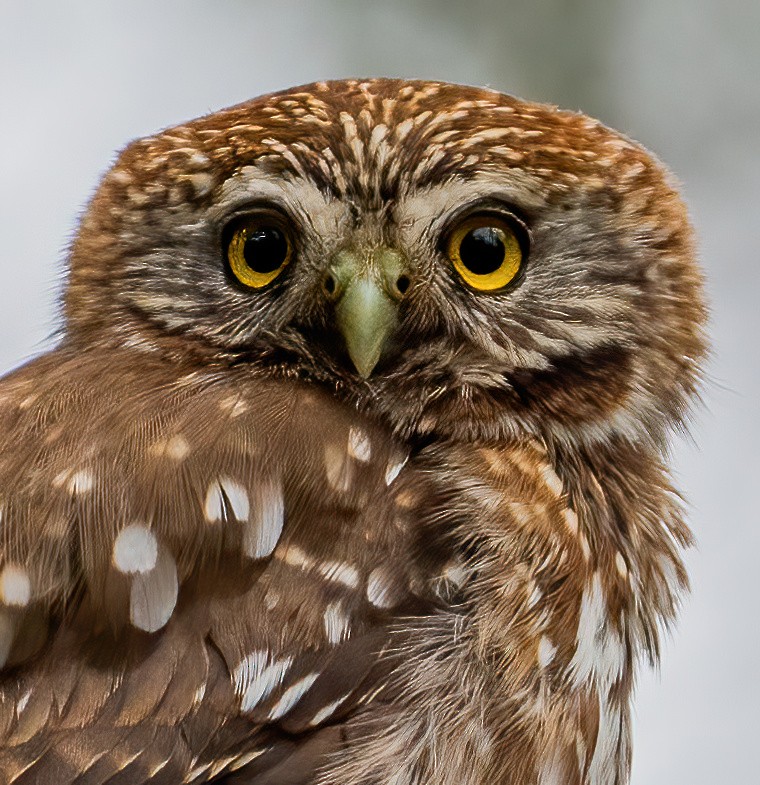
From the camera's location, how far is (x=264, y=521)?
7.98 ft

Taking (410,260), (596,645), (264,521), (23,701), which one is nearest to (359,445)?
(264,521)

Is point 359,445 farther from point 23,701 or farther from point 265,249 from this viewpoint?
point 23,701

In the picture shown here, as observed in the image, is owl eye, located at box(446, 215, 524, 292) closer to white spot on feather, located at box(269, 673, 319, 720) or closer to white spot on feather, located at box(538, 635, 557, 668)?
white spot on feather, located at box(538, 635, 557, 668)

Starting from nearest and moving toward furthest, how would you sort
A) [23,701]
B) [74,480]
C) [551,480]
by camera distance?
1. [23,701]
2. [74,480]
3. [551,480]

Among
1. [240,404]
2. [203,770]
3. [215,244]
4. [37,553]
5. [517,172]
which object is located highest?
[517,172]

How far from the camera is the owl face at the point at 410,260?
9.00 feet

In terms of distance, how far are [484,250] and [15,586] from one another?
1157 mm

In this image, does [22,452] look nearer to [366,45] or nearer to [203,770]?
[203,770]

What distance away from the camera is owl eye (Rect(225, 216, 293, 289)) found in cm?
279

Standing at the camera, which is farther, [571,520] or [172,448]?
[571,520]

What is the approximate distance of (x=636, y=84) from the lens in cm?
668

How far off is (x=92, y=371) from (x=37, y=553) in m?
0.53

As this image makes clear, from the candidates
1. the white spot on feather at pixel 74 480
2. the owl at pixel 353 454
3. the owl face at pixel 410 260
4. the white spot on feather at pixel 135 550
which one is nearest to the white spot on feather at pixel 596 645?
the owl at pixel 353 454

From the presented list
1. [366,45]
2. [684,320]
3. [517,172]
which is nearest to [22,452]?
[517,172]
